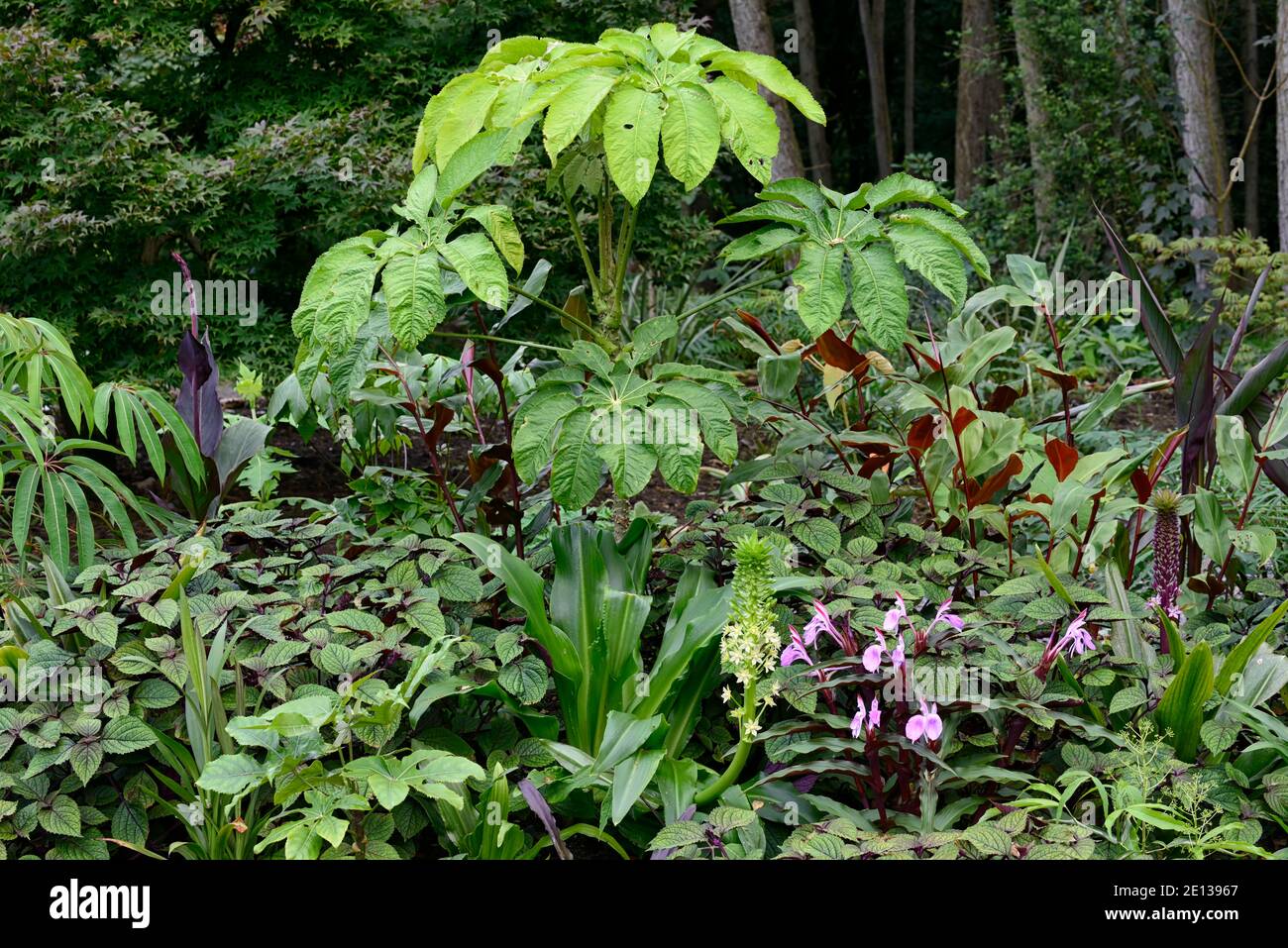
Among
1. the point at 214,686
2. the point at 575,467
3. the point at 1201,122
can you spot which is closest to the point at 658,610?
the point at 575,467

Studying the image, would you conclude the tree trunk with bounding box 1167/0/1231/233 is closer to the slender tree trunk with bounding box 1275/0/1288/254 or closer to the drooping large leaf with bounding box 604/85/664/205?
the slender tree trunk with bounding box 1275/0/1288/254

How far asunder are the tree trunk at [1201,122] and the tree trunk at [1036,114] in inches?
39.3

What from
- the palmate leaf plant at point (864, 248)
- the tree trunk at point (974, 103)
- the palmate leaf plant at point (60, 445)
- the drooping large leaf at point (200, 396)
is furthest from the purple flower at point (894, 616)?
the tree trunk at point (974, 103)

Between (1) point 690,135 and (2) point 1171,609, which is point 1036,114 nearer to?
(2) point 1171,609

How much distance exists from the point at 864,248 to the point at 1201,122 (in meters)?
6.58

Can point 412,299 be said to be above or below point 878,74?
below

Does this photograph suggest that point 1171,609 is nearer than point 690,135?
No

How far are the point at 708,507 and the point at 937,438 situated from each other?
0.59m

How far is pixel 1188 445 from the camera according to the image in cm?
279

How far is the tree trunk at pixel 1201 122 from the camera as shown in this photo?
796 centimetres

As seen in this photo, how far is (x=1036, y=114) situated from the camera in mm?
9250

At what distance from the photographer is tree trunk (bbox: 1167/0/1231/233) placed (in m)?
7.96

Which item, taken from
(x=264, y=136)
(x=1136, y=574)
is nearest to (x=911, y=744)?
(x=1136, y=574)

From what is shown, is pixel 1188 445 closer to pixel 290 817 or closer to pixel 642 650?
pixel 642 650
